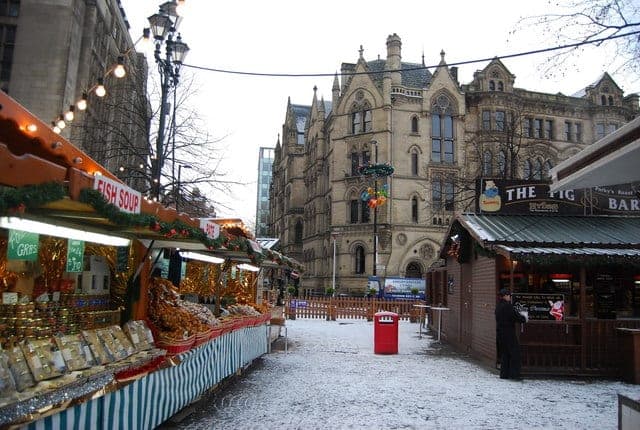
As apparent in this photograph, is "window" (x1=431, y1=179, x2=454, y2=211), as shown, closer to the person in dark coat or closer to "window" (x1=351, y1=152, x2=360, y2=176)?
"window" (x1=351, y1=152, x2=360, y2=176)

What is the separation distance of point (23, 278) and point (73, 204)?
1.77m

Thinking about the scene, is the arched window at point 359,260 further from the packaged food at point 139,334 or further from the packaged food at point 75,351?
the packaged food at point 75,351

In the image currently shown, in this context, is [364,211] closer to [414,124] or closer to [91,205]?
[414,124]

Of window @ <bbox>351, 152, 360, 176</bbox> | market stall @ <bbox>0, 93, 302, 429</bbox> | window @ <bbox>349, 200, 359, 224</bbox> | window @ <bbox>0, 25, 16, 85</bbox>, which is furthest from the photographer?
window @ <bbox>351, 152, 360, 176</bbox>

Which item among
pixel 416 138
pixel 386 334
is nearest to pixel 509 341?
pixel 386 334

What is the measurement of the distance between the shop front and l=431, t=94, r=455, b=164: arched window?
1176 inches

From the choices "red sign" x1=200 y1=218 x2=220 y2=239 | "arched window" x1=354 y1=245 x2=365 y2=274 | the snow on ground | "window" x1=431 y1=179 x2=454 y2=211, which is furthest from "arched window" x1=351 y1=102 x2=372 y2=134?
"red sign" x1=200 y1=218 x2=220 y2=239

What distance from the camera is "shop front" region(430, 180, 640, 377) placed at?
449 inches

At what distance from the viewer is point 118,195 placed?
14.9 feet

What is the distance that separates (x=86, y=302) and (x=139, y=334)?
77cm

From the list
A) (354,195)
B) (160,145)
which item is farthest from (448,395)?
(354,195)

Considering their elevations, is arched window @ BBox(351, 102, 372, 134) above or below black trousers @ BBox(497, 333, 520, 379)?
above

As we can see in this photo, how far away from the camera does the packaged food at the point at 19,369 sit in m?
3.98

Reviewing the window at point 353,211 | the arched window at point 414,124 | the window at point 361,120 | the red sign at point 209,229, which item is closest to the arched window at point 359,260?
the window at point 353,211
